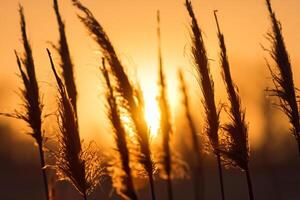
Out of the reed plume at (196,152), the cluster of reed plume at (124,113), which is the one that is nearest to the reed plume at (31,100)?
the cluster of reed plume at (124,113)

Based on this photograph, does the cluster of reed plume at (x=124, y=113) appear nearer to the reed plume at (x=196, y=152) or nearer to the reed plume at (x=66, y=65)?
the reed plume at (x=66, y=65)

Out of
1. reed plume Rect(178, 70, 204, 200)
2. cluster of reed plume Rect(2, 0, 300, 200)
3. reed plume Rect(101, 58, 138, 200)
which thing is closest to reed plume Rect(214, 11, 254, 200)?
cluster of reed plume Rect(2, 0, 300, 200)

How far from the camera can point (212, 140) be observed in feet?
33.1

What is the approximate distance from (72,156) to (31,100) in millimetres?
1080

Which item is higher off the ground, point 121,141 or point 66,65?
point 66,65

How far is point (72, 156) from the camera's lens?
9383 mm

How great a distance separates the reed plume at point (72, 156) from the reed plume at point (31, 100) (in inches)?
23.3

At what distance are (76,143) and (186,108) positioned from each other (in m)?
4.32

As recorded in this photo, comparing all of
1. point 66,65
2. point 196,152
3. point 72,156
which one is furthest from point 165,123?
point 72,156

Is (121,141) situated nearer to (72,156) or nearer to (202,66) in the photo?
(72,156)

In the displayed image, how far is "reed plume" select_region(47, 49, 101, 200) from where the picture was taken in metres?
9.24

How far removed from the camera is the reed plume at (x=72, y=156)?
9.24m

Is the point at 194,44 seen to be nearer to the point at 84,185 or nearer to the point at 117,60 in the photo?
the point at 117,60

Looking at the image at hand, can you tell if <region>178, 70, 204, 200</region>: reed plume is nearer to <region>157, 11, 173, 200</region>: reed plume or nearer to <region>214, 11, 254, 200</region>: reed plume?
<region>157, 11, 173, 200</region>: reed plume
